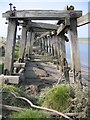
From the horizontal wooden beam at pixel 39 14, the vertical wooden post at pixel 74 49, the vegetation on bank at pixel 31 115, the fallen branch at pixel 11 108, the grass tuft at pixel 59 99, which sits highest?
the horizontal wooden beam at pixel 39 14

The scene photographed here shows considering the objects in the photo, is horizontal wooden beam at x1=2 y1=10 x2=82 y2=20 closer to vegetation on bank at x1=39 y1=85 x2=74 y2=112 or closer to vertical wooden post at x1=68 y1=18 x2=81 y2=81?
vertical wooden post at x1=68 y1=18 x2=81 y2=81

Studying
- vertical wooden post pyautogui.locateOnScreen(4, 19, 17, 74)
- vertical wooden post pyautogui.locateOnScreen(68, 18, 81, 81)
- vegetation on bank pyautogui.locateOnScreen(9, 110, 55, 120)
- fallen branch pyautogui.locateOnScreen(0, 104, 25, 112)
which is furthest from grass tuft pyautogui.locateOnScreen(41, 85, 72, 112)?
vertical wooden post pyautogui.locateOnScreen(4, 19, 17, 74)

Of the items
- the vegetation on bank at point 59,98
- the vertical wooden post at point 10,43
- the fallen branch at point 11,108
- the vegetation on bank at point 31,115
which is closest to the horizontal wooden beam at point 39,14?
the vertical wooden post at point 10,43

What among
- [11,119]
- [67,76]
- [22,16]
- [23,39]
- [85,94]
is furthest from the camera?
[23,39]

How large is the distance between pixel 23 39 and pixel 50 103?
8139mm

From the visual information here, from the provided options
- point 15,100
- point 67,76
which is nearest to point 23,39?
point 67,76

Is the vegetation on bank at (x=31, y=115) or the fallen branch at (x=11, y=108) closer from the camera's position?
the vegetation on bank at (x=31, y=115)

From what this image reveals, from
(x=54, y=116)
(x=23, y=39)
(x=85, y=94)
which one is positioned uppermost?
(x=23, y=39)

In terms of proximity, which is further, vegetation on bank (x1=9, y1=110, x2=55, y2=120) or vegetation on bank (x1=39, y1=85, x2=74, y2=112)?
vegetation on bank (x1=39, y1=85, x2=74, y2=112)

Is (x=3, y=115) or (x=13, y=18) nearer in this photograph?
(x=3, y=115)

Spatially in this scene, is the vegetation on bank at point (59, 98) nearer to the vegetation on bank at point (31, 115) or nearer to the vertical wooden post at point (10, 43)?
the vegetation on bank at point (31, 115)

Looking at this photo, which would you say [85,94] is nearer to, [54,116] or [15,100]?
[54,116]

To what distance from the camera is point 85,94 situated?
4.76 metres

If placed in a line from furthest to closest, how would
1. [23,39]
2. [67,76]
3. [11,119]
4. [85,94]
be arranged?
[23,39], [67,76], [85,94], [11,119]
